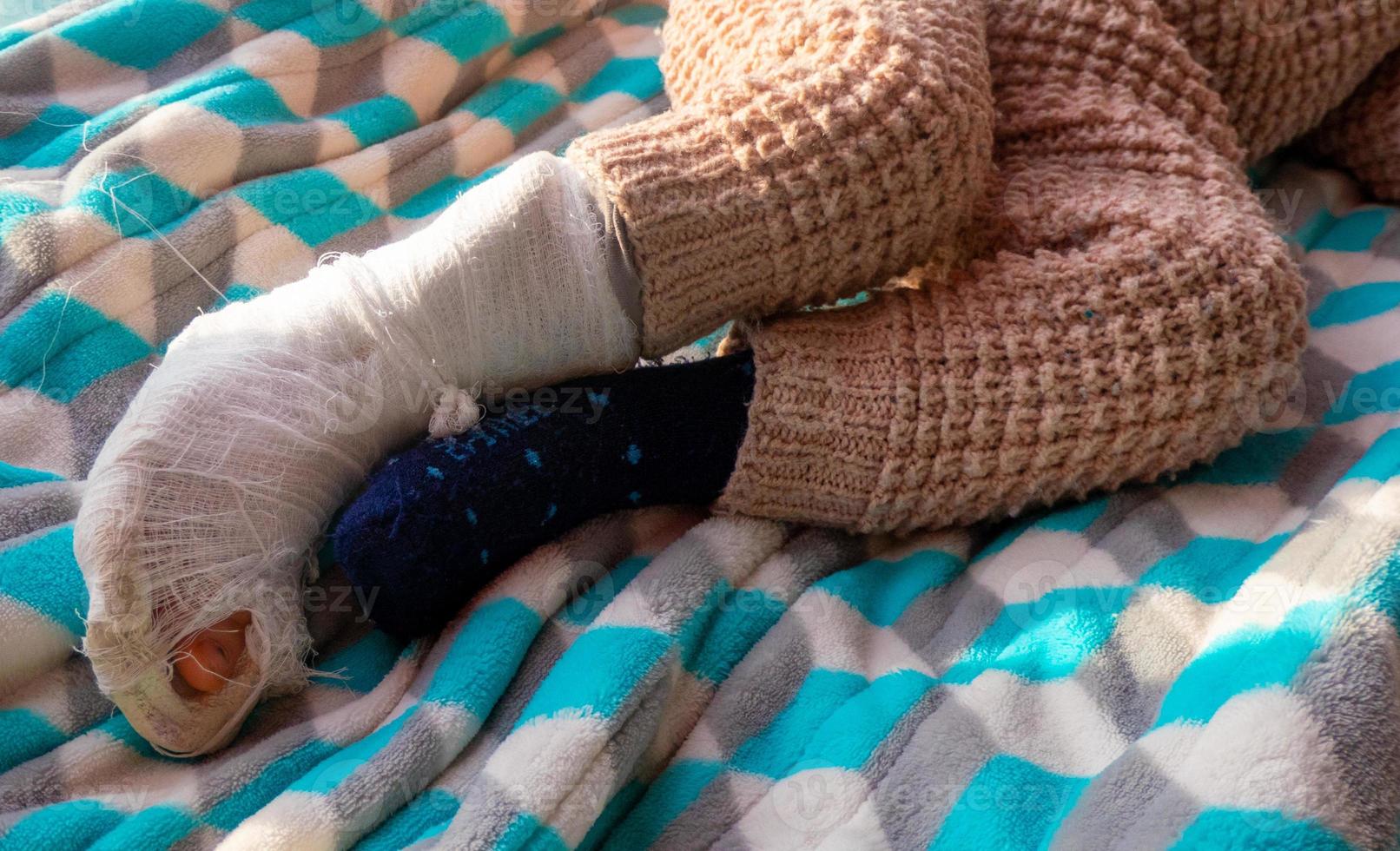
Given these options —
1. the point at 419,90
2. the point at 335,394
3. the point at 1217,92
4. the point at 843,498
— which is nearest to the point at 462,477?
the point at 335,394

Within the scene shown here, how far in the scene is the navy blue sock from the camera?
2.09ft

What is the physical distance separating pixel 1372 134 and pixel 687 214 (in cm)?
71

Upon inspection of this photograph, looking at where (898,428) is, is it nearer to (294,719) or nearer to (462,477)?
(462,477)

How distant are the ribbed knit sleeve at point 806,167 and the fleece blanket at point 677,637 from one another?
0.58 ft

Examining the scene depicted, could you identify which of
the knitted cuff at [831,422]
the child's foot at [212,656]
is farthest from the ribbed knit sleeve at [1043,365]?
the child's foot at [212,656]

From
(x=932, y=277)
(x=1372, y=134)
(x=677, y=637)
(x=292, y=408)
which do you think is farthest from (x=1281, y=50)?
(x=292, y=408)

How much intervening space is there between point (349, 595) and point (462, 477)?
0.47 feet

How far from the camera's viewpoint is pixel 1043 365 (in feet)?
2.23

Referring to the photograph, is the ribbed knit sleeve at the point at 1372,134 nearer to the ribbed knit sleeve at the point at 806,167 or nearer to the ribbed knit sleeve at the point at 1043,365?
the ribbed knit sleeve at the point at 1043,365

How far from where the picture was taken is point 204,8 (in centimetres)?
94

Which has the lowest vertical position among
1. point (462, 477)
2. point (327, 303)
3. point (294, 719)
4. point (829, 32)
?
point (294, 719)

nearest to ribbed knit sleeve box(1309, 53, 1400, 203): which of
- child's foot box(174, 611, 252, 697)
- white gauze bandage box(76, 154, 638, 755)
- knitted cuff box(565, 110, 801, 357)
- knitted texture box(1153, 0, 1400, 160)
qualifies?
knitted texture box(1153, 0, 1400, 160)

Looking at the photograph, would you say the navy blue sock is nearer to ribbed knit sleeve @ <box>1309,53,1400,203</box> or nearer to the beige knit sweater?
the beige knit sweater

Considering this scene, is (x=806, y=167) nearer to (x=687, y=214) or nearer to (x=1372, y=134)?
(x=687, y=214)
